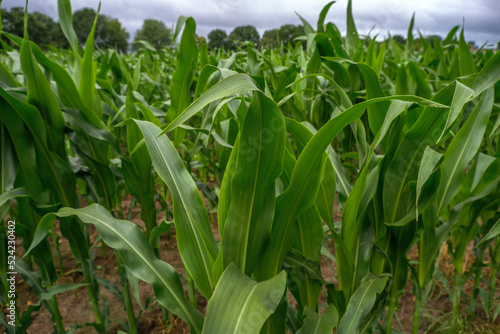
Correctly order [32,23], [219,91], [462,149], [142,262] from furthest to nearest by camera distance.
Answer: [32,23], [462,149], [142,262], [219,91]

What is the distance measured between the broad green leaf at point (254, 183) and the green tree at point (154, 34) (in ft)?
5.77

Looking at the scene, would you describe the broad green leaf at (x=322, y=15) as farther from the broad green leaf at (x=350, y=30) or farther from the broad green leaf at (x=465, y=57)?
the broad green leaf at (x=465, y=57)

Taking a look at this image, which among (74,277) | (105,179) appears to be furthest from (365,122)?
(74,277)

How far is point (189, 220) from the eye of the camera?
23.9 inches

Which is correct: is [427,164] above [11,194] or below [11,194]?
above

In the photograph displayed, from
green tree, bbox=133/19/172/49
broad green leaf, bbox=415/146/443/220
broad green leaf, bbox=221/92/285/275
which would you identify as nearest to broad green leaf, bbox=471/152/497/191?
broad green leaf, bbox=415/146/443/220

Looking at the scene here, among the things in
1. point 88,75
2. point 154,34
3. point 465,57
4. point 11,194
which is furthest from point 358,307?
point 154,34

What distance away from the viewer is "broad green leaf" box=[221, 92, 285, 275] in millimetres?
468

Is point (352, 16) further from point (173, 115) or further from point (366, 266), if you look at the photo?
point (366, 266)

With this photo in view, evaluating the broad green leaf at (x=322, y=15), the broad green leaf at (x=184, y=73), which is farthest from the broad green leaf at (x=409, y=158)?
the broad green leaf at (x=322, y=15)

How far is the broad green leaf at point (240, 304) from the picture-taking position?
413mm

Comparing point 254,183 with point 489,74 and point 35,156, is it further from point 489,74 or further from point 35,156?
point 35,156

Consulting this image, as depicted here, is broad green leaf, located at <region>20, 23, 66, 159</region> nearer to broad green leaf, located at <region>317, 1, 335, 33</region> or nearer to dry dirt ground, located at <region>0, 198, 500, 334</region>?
dry dirt ground, located at <region>0, 198, 500, 334</region>

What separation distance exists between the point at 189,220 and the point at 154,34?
2.82m
